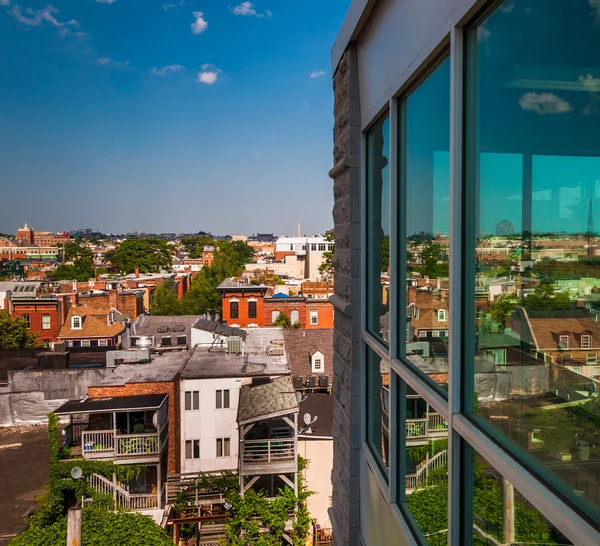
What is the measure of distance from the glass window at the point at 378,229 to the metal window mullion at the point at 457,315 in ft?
3.50

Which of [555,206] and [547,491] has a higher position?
[555,206]

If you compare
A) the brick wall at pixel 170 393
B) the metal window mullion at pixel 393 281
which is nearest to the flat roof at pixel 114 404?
the brick wall at pixel 170 393

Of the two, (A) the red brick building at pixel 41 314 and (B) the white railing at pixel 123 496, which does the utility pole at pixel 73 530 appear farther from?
(A) the red brick building at pixel 41 314

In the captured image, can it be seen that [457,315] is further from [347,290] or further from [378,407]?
[347,290]

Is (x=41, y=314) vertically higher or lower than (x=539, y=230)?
lower

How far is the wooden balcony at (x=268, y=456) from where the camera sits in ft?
48.1

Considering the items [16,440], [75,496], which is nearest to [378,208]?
[75,496]

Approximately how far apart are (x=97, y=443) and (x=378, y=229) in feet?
49.0

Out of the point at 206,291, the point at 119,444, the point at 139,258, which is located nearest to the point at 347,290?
the point at 119,444

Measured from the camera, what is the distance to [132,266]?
292 feet

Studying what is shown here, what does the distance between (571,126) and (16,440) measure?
2655 cm

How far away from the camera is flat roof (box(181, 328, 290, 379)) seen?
655 inches

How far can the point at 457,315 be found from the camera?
176 centimetres

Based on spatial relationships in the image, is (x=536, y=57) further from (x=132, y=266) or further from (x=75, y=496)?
(x=132, y=266)
